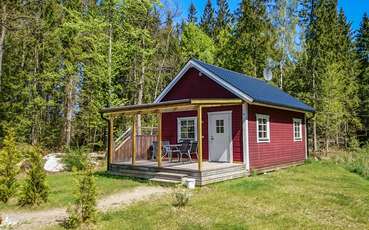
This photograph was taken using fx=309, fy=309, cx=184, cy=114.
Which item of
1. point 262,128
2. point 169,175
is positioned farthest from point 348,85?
point 169,175

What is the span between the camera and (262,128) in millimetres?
11984

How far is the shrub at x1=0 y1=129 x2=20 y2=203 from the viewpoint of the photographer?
734cm

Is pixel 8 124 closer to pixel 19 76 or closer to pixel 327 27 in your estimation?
pixel 19 76

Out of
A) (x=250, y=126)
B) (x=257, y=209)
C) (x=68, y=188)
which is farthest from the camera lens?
(x=250, y=126)

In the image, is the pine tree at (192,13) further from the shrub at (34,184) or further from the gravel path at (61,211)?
the shrub at (34,184)

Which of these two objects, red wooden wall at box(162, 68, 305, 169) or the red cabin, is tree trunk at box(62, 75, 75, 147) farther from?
red wooden wall at box(162, 68, 305, 169)

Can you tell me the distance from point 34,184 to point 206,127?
22.4 feet

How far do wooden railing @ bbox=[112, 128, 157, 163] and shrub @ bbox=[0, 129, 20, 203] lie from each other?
16.7ft

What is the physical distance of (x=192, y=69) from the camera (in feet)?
43.1

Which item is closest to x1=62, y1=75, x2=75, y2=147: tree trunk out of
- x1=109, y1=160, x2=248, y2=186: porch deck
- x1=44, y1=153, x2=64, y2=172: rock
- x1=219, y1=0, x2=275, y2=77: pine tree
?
x1=44, y1=153, x2=64, y2=172: rock

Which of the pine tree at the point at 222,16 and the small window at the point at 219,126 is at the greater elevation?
the pine tree at the point at 222,16

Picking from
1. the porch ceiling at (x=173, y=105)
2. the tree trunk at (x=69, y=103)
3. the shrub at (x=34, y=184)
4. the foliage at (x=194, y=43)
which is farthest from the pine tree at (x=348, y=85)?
the shrub at (x=34, y=184)

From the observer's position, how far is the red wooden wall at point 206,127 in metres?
11.2

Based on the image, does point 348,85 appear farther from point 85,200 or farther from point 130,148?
point 85,200
